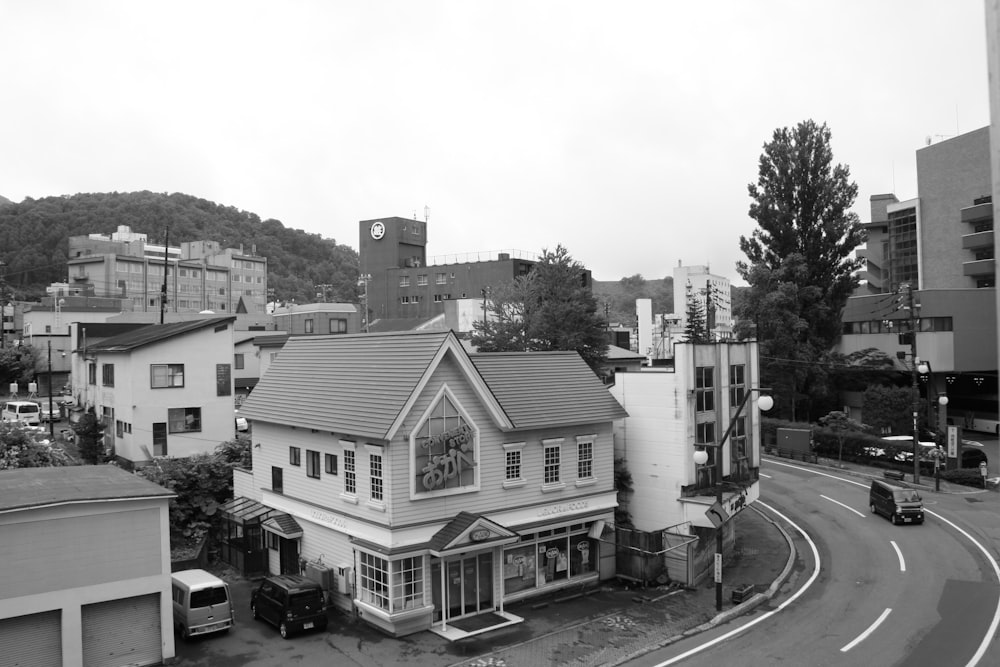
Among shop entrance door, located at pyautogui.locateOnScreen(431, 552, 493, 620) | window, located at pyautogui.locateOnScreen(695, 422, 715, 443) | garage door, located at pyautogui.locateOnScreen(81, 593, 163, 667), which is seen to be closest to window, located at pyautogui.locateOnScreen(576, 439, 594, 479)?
window, located at pyautogui.locateOnScreen(695, 422, 715, 443)

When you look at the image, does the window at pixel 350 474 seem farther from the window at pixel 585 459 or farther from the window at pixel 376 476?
the window at pixel 585 459

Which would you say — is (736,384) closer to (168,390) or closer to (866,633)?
(866,633)

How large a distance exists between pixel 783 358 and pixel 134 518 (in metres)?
51.0

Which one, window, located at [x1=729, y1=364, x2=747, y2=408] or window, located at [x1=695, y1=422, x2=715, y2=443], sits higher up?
window, located at [x1=729, y1=364, x2=747, y2=408]

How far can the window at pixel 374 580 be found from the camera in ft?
77.7

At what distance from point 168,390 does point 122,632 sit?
2458cm

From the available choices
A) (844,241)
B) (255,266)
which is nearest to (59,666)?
(844,241)

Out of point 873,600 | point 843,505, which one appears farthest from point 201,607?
point 843,505

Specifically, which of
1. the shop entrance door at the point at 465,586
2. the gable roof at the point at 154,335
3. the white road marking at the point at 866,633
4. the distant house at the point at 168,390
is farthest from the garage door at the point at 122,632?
the gable roof at the point at 154,335

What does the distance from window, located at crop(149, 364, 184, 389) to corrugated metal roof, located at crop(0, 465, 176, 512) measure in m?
17.0

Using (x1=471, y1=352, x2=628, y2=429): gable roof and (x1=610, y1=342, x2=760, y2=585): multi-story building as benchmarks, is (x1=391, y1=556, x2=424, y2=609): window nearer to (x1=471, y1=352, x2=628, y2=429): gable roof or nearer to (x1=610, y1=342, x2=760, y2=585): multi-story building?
(x1=471, y1=352, x2=628, y2=429): gable roof

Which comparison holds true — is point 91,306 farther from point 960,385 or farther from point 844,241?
point 960,385

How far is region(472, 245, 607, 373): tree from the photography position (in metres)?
51.2

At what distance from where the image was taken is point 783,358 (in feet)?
196
